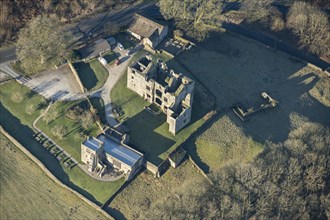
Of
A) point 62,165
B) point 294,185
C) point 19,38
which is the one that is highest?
point 19,38

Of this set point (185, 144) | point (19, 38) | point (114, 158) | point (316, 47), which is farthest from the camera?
point (316, 47)

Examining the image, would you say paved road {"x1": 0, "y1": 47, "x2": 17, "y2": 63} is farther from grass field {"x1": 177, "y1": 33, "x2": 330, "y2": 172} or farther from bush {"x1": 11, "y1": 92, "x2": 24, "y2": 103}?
grass field {"x1": 177, "y1": 33, "x2": 330, "y2": 172}

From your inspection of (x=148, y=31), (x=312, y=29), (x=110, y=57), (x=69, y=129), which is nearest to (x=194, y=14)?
(x=148, y=31)

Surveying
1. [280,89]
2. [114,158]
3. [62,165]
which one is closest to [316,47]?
[280,89]

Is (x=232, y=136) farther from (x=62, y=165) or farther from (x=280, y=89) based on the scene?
(x=62, y=165)

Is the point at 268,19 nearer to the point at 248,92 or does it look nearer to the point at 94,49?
the point at 248,92

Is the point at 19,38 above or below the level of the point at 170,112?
above
